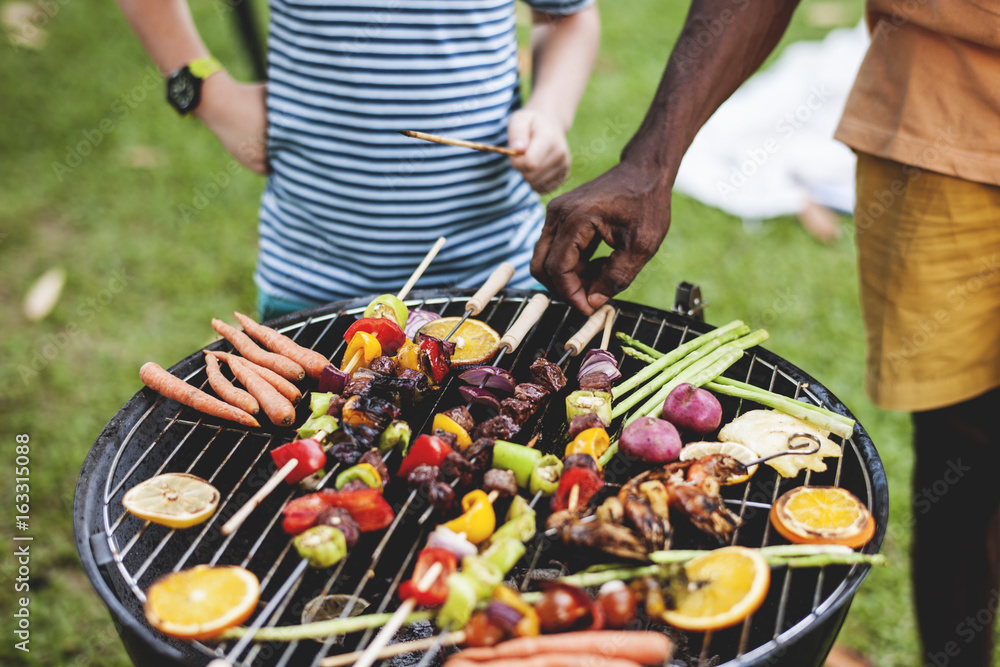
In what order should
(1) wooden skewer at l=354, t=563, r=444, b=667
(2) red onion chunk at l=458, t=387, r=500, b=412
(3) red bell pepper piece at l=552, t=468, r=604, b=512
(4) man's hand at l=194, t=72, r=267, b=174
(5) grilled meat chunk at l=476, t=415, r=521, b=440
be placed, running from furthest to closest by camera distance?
1. (4) man's hand at l=194, t=72, r=267, b=174
2. (2) red onion chunk at l=458, t=387, r=500, b=412
3. (5) grilled meat chunk at l=476, t=415, r=521, b=440
4. (3) red bell pepper piece at l=552, t=468, r=604, b=512
5. (1) wooden skewer at l=354, t=563, r=444, b=667

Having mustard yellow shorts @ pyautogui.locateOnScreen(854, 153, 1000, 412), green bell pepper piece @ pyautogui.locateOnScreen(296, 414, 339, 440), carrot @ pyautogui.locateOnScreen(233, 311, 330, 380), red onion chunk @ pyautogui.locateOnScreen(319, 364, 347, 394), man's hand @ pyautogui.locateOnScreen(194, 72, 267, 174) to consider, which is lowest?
mustard yellow shorts @ pyautogui.locateOnScreen(854, 153, 1000, 412)

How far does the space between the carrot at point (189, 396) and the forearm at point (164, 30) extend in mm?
1584

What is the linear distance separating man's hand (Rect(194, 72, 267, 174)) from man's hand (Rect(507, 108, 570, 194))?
3.58 ft

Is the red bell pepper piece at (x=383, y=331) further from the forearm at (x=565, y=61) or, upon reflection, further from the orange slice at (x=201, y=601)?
the forearm at (x=565, y=61)

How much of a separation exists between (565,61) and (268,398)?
6.88 feet

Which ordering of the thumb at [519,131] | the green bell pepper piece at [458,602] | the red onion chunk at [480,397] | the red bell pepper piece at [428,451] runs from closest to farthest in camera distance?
the green bell pepper piece at [458,602] < the red bell pepper piece at [428,451] < the red onion chunk at [480,397] < the thumb at [519,131]

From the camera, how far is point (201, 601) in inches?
75.9

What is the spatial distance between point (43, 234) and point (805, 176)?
6.92 m

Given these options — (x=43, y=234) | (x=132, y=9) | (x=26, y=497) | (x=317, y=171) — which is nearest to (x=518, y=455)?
(x=317, y=171)

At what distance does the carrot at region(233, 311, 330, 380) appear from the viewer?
2727 mm

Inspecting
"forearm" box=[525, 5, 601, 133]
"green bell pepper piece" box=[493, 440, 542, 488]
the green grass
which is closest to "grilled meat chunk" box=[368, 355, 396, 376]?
"green bell pepper piece" box=[493, 440, 542, 488]

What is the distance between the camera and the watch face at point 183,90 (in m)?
3.34

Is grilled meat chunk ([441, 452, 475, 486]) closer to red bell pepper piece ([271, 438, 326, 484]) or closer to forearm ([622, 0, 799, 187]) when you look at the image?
red bell pepper piece ([271, 438, 326, 484])

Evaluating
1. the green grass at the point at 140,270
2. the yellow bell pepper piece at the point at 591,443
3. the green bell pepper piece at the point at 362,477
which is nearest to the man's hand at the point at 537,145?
the yellow bell pepper piece at the point at 591,443
